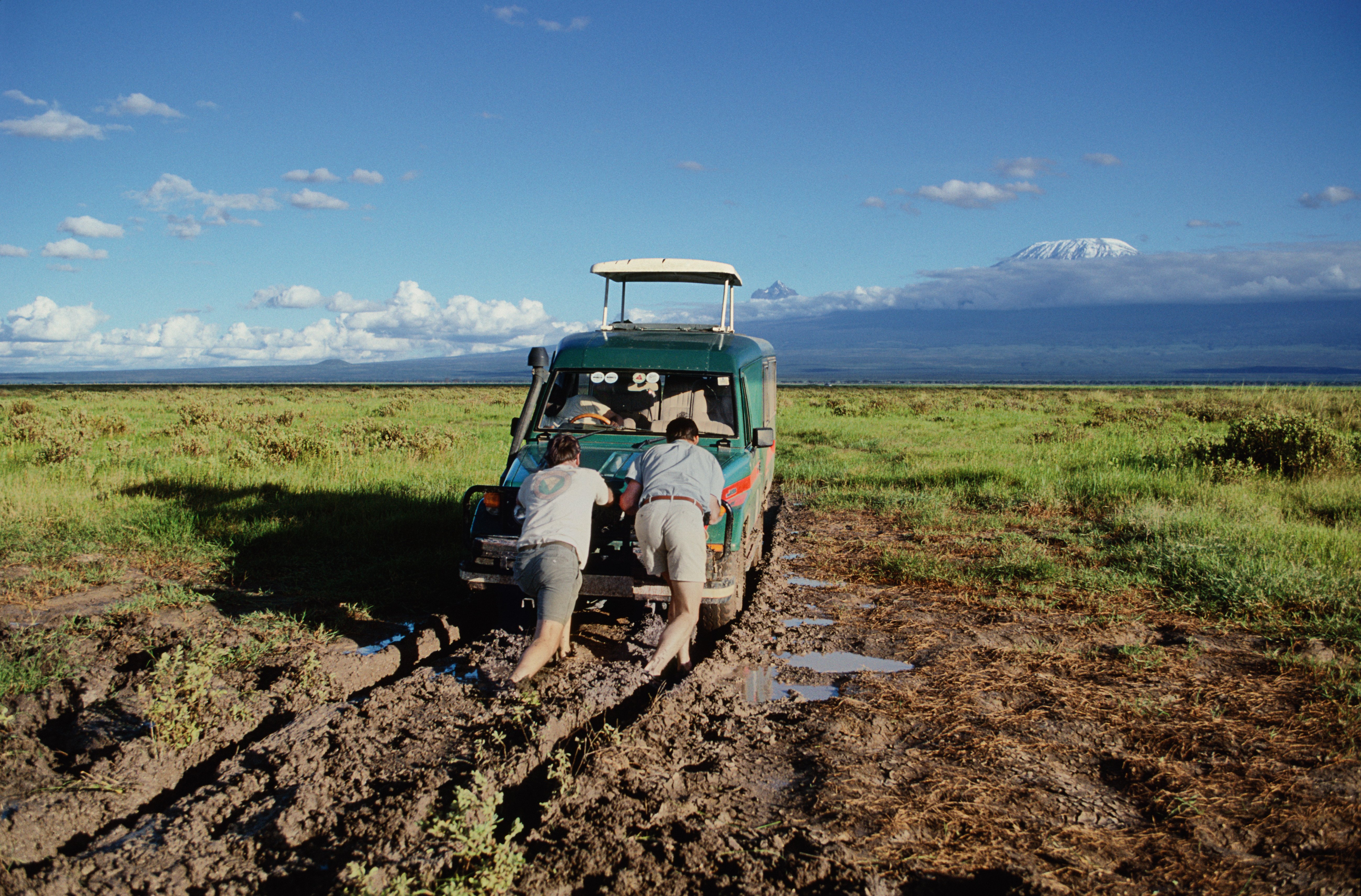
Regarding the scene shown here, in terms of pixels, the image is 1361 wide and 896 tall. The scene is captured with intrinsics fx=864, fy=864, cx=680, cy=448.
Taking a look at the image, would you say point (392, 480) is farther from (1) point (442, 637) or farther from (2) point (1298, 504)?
(2) point (1298, 504)

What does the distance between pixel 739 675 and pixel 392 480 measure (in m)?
8.47

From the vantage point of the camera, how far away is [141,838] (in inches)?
139

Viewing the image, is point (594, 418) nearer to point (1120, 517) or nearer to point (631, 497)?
point (631, 497)

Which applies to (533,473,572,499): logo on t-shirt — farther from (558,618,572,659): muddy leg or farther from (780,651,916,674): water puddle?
(780,651,916,674): water puddle

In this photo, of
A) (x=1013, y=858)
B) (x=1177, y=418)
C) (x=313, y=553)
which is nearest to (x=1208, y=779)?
(x=1013, y=858)

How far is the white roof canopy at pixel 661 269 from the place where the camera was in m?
9.63

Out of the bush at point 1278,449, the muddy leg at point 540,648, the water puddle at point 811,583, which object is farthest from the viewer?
the bush at point 1278,449

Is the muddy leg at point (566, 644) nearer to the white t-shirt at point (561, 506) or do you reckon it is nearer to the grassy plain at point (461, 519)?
the white t-shirt at point (561, 506)

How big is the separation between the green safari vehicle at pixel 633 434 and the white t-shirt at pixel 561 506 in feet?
1.31

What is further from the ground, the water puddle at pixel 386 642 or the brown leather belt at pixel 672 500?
the brown leather belt at pixel 672 500

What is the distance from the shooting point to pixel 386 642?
6375 mm

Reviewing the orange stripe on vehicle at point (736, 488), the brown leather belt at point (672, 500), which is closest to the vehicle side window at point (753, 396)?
the orange stripe on vehicle at point (736, 488)

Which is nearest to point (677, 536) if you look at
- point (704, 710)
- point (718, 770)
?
point (704, 710)

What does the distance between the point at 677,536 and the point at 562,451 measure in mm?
946
